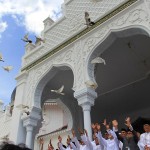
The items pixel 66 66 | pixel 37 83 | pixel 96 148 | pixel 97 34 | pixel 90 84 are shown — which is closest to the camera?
pixel 96 148

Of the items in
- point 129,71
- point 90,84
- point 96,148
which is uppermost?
point 129,71

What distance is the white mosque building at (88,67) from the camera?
694 cm

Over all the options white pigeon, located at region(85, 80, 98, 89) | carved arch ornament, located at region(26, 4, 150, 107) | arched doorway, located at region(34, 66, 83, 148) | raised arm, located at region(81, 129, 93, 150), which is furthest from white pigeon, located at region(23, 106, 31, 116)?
raised arm, located at region(81, 129, 93, 150)

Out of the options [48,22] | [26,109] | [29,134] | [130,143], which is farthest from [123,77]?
[130,143]

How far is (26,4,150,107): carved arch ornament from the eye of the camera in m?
6.58

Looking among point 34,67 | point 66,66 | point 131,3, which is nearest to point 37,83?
point 34,67

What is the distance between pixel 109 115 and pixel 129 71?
10.1ft

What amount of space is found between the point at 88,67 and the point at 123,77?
3.10 meters

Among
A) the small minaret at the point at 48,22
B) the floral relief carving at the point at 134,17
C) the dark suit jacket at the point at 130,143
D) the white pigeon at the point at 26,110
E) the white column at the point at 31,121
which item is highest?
the small minaret at the point at 48,22

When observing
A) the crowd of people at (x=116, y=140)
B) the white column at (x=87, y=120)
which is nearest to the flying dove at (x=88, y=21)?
the white column at (x=87, y=120)

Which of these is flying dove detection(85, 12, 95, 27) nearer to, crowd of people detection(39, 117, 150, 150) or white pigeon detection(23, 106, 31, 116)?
crowd of people detection(39, 117, 150, 150)

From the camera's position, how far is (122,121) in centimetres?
1137

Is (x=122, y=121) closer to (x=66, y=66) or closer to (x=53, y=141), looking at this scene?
(x=66, y=66)

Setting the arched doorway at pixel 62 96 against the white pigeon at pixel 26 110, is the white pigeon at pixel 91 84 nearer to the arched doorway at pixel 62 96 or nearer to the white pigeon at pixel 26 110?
the arched doorway at pixel 62 96
